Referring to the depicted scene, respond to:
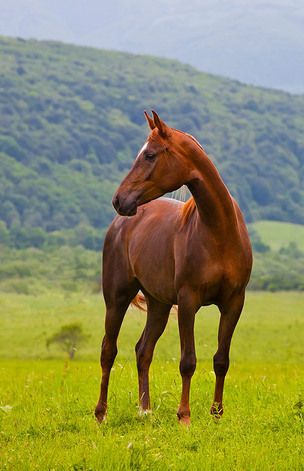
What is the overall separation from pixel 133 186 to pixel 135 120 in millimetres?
184110

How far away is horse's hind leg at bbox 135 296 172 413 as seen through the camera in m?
7.25

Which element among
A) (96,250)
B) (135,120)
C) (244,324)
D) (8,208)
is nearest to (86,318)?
(244,324)

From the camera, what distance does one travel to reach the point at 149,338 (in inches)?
291

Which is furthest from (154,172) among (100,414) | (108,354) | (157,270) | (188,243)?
(100,414)

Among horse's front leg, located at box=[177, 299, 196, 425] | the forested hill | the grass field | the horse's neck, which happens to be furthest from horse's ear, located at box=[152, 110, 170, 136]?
the forested hill

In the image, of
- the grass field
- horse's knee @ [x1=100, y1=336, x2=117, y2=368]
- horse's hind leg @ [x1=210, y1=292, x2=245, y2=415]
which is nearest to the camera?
the grass field

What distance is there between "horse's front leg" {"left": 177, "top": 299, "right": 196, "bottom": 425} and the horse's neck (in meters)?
0.75

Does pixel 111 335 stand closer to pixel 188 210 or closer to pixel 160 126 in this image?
pixel 188 210

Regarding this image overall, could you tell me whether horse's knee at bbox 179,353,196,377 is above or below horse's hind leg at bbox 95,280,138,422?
above

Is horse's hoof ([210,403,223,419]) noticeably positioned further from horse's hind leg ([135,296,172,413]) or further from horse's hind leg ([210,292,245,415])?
horse's hind leg ([135,296,172,413])

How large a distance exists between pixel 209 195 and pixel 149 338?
200 centimetres

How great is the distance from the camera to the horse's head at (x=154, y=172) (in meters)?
5.90

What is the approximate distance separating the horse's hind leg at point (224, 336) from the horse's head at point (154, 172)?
122 cm

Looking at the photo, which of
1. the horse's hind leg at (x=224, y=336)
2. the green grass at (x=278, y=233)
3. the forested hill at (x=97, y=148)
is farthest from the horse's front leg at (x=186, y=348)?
the forested hill at (x=97, y=148)
